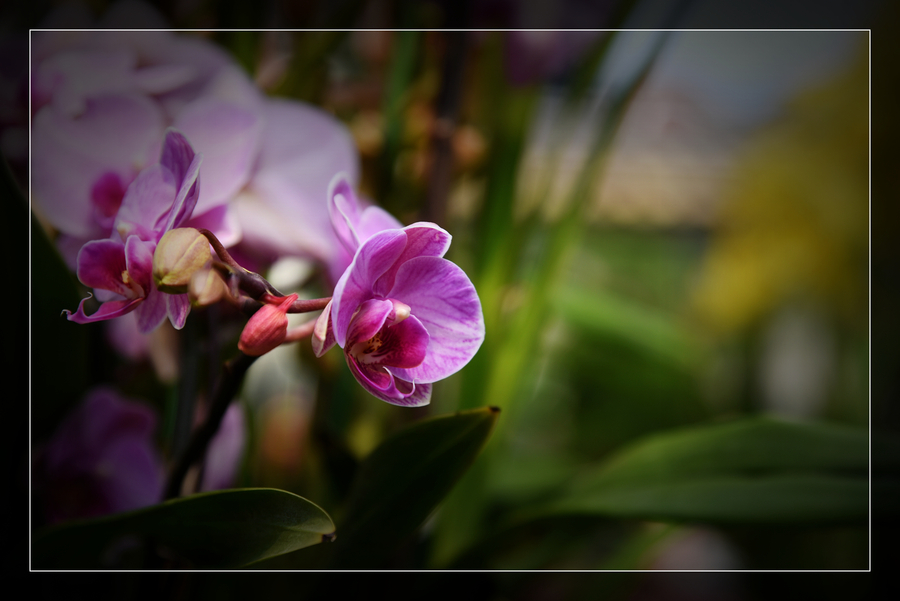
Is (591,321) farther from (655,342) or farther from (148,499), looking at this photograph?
(148,499)

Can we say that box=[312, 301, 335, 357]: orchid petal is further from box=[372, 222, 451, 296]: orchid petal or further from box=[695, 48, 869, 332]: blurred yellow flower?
box=[695, 48, 869, 332]: blurred yellow flower

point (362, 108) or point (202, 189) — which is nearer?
point (202, 189)

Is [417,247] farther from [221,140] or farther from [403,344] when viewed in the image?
[221,140]

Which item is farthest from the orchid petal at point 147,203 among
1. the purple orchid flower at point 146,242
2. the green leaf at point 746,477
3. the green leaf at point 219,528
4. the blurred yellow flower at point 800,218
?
the blurred yellow flower at point 800,218

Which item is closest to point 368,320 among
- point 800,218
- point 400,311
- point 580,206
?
point 400,311

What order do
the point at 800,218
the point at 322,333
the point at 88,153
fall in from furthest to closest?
1. the point at 800,218
2. the point at 88,153
3. the point at 322,333

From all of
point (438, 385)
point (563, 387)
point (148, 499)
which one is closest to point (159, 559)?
point (148, 499)
